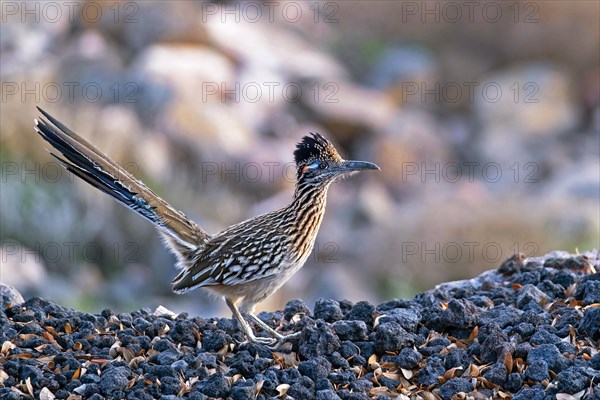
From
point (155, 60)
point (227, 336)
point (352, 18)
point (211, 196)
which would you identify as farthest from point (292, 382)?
point (352, 18)

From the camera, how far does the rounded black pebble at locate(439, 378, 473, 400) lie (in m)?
5.38

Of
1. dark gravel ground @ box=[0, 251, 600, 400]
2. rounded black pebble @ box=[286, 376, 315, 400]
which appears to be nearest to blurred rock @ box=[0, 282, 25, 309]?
dark gravel ground @ box=[0, 251, 600, 400]

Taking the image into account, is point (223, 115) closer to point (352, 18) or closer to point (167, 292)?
point (167, 292)

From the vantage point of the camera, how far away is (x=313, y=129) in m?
A: 22.3

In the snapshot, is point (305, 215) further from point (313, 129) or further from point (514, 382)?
point (313, 129)

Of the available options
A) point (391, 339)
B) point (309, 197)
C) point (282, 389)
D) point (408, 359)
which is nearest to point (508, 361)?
point (408, 359)

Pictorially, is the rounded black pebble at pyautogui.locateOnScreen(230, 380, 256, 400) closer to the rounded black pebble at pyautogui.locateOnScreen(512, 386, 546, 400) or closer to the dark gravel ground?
the dark gravel ground

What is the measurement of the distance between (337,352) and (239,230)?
151 cm

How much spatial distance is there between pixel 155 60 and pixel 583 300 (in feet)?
54.3

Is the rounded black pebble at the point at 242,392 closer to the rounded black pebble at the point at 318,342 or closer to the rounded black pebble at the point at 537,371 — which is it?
the rounded black pebble at the point at 318,342

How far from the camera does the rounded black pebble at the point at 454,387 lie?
212 inches

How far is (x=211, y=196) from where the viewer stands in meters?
17.3

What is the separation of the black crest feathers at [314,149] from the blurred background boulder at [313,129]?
560 cm

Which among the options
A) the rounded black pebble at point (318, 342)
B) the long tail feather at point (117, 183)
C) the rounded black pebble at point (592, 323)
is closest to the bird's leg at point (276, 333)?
the rounded black pebble at point (318, 342)
